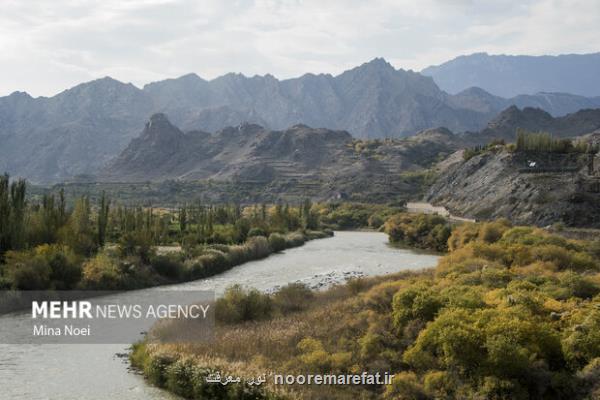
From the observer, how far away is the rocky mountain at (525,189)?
3506 inches

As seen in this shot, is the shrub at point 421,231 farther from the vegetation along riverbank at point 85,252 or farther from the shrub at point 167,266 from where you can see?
the shrub at point 167,266

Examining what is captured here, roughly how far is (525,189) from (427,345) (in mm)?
90303

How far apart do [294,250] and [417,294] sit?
55738 mm

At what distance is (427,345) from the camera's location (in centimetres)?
2128

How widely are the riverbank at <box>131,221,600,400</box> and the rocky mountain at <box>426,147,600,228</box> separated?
211ft

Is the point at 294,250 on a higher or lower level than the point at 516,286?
lower

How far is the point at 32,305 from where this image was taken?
37.6m

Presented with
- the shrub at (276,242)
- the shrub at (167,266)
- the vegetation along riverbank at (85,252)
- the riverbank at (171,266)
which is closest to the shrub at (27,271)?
the vegetation along riverbank at (85,252)

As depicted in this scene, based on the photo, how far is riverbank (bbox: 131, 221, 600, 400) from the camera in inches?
739

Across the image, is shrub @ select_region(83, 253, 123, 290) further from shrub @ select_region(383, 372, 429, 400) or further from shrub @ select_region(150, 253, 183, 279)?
shrub @ select_region(383, 372, 429, 400)

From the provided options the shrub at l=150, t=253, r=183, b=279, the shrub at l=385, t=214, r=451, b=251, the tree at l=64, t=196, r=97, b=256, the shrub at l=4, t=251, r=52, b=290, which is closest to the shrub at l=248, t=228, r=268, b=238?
the shrub at l=385, t=214, r=451, b=251

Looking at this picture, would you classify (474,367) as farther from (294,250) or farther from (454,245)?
(294,250)

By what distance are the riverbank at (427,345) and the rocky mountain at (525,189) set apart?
6444cm

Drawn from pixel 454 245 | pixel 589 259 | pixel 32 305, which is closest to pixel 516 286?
pixel 589 259
